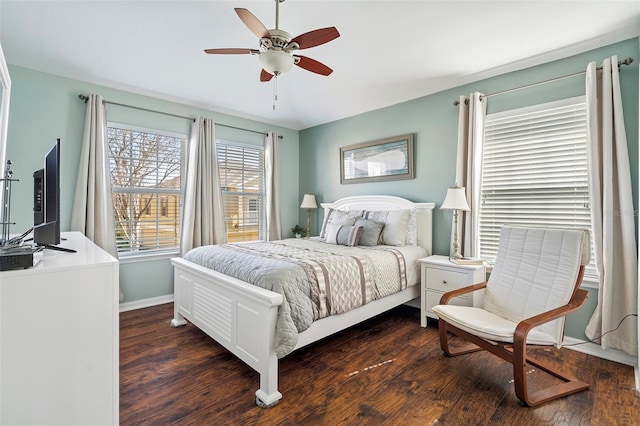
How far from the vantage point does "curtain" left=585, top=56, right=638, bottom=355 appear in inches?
92.7

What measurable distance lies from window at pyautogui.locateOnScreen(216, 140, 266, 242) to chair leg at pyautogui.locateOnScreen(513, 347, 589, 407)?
3.73m

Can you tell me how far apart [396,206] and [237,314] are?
2434mm

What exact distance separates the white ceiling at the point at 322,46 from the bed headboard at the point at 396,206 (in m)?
1.32

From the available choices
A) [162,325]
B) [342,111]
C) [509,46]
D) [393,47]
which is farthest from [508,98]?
[162,325]

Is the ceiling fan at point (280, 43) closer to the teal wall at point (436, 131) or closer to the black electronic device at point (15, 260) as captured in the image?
the black electronic device at point (15, 260)

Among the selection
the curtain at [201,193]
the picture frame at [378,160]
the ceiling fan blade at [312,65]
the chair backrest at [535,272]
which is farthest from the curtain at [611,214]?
the curtain at [201,193]

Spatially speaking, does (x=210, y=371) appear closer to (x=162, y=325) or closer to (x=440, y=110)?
(x=162, y=325)

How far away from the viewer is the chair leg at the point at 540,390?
1.84m

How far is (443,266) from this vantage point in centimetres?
302

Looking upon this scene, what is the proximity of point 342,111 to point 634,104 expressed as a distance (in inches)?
118

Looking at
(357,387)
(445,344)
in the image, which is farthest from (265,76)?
(445,344)

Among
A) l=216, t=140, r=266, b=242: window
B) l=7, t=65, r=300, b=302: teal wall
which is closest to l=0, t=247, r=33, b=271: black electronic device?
l=7, t=65, r=300, b=302: teal wall

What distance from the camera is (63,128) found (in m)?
3.25

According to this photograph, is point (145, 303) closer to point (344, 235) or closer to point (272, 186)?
Answer: point (272, 186)
